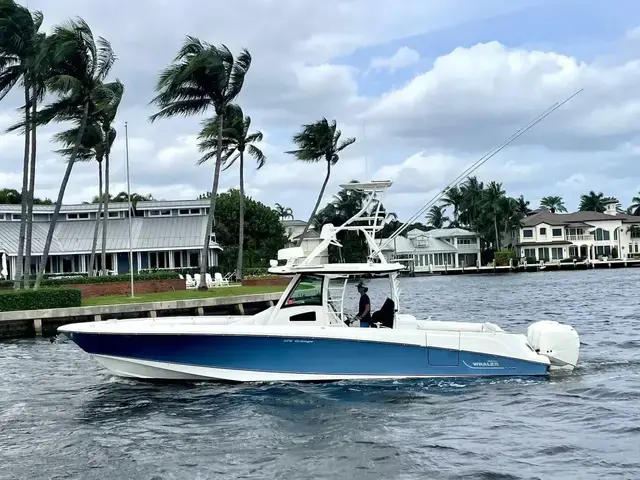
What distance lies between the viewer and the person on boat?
1432 cm

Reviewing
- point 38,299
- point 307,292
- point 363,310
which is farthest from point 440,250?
point 307,292

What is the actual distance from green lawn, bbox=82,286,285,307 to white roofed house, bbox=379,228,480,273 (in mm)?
63796

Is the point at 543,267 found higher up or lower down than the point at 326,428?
higher up

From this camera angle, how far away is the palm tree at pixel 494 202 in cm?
9931

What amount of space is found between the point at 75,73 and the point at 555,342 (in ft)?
88.8

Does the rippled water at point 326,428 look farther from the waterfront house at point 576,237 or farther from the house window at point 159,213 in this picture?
the waterfront house at point 576,237

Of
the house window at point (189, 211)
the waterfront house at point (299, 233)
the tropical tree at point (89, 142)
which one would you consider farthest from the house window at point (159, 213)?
the waterfront house at point (299, 233)

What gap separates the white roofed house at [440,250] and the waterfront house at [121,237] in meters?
47.1

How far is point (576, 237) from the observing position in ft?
332

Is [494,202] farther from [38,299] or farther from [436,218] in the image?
[38,299]

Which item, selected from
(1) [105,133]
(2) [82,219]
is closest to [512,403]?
(1) [105,133]

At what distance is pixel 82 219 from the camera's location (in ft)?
196

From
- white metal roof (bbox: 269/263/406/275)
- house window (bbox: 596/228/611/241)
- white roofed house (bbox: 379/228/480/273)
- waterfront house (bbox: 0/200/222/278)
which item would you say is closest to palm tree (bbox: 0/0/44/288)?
waterfront house (bbox: 0/200/222/278)

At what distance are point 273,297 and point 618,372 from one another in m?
22.4
